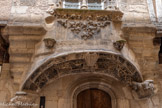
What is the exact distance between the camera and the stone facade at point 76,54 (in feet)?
12.5

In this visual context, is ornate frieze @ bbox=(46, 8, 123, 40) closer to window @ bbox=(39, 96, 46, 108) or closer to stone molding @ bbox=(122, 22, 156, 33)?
stone molding @ bbox=(122, 22, 156, 33)

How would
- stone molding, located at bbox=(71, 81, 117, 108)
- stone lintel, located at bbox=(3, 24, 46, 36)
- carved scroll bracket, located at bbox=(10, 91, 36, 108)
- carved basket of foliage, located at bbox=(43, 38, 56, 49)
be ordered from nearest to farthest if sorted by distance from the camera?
1. carved scroll bracket, located at bbox=(10, 91, 36, 108)
2. carved basket of foliage, located at bbox=(43, 38, 56, 49)
3. stone lintel, located at bbox=(3, 24, 46, 36)
4. stone molding, located at bbox=(71, 81, 117, 108)

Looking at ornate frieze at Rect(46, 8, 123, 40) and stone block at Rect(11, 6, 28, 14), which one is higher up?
stone block at Rect(11, 6, 28, 14)

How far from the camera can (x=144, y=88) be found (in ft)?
12.6

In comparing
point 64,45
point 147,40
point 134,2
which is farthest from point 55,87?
point 134,2

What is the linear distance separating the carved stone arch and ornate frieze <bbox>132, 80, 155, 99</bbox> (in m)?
0.14

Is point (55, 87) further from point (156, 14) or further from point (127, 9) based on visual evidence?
point (156, 14)

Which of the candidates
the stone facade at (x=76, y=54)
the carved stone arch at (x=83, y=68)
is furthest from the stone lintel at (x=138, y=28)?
the carved stone arch at (x=83, y=68)

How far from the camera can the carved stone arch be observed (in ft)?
12.3

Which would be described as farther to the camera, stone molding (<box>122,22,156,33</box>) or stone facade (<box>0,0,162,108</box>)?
stone molding (<box>122,22,156,33</box>)

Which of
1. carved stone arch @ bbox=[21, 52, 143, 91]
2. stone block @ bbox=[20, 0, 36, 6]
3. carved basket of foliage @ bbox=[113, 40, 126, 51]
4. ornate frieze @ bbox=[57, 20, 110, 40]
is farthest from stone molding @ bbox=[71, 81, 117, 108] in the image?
stone block @ bbox=[20, 0, 36, 6]

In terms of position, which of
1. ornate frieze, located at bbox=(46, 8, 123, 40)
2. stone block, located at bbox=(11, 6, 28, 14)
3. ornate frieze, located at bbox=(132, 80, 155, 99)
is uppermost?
stone block, located at bbox=(11, 6, 28, 14)

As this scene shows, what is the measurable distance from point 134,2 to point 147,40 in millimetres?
1240

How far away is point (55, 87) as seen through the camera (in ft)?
13.9
